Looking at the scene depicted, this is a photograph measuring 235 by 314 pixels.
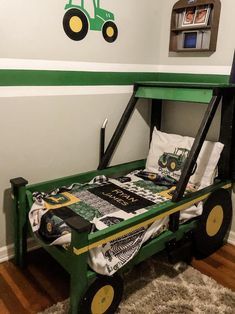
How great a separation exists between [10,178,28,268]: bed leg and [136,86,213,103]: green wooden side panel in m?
1.10

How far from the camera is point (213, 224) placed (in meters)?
2.08

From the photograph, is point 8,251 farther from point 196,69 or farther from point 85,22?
point 196,69

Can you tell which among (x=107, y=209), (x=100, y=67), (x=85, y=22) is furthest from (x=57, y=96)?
(x=107, y=209)

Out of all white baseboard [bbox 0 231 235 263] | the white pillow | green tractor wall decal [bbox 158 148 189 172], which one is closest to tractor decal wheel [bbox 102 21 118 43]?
the white pillow

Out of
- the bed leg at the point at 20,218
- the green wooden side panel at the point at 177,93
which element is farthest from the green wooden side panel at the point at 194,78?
the bed leg at the point at 20,218

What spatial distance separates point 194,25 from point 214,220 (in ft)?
4.53

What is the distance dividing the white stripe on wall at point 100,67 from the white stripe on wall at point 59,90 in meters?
0.12

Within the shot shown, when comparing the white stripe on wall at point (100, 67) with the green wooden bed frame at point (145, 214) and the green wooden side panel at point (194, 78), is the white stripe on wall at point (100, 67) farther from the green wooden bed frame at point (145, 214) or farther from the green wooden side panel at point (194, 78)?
the green wooden bed frame at point (145, 214)

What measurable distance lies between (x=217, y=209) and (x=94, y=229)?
97 cm

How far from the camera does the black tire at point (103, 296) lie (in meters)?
1.43

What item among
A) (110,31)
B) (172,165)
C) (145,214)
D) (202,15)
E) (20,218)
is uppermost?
(202,15)

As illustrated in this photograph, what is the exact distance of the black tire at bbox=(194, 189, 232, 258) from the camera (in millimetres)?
1979

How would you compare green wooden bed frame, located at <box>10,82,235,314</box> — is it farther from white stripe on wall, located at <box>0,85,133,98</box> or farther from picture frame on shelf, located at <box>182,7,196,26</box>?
picture frame on shelf, located at <box>182,7,196,26</box>

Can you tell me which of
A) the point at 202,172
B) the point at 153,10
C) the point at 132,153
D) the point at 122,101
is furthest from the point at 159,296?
the point at 153,10
